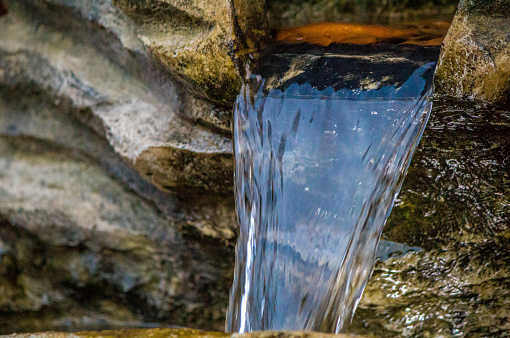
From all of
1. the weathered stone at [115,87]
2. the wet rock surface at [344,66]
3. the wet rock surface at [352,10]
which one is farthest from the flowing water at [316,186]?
the wet rock surface at [352,10]

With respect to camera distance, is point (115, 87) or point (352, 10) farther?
point (352, 10)

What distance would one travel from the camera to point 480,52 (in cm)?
126

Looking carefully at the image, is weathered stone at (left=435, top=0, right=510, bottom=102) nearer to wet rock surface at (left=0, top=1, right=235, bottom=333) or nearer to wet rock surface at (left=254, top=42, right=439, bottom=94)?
wet rock surface at (left=254, top=42, right=439, bottom=94)

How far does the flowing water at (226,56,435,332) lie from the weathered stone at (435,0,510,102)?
0.37ft

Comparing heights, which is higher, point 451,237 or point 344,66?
point 344,66

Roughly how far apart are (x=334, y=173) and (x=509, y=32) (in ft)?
2.28

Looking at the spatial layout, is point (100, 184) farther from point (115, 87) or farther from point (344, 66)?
point (344, 66)

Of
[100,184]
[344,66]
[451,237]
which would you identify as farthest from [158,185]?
[451,237]

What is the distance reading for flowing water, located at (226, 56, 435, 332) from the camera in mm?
1396

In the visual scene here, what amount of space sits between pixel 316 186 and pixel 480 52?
2.21 ft

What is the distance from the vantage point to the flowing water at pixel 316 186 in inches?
54.9

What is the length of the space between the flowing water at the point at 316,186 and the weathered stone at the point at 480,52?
0.37 ft

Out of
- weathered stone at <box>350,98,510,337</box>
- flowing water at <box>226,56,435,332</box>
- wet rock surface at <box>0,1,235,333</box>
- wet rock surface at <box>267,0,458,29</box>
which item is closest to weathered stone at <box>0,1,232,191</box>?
wet rock surface at <box>0,1,235,333</box>

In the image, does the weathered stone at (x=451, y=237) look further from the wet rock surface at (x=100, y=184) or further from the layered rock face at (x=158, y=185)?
the wet rock surface at (x=100, y=184)
